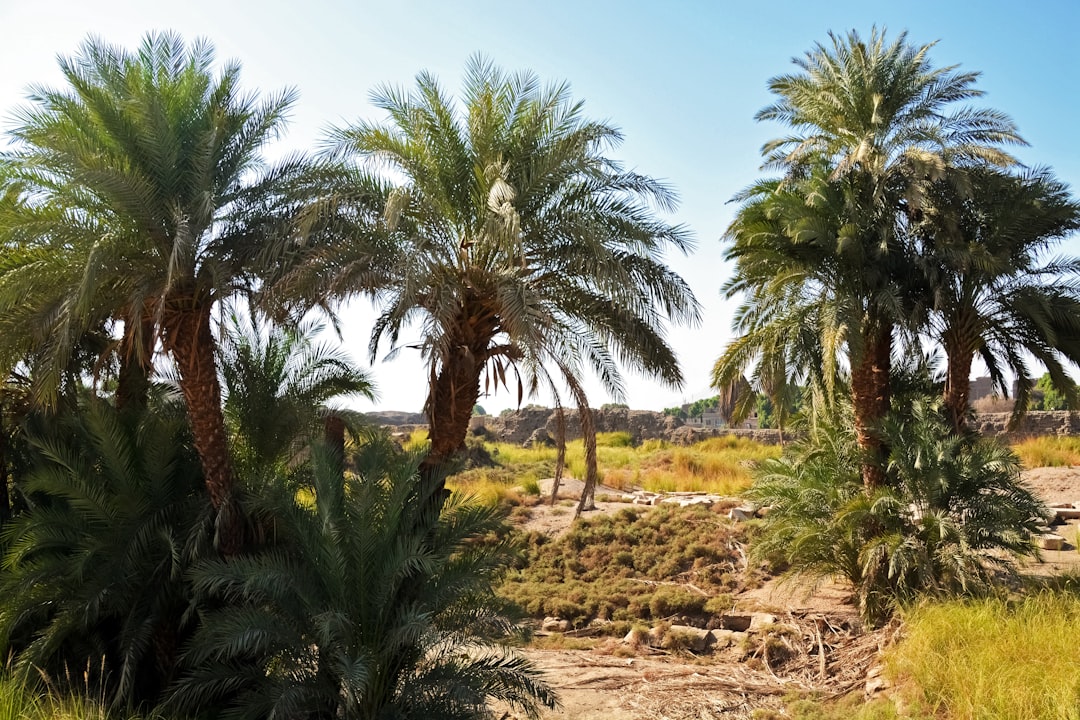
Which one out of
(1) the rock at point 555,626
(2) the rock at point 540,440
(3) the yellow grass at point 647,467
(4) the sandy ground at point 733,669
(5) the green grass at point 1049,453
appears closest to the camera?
(4) the sandy ground at point 733,669

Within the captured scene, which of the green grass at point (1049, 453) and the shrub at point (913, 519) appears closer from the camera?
the shrub at point (913, 519)

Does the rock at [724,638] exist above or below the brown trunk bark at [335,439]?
below

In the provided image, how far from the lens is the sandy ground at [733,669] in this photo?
10.2 m

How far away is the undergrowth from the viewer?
14.8m

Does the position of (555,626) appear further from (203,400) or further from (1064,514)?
(1064,514)

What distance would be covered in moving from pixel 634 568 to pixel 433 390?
8244 mm

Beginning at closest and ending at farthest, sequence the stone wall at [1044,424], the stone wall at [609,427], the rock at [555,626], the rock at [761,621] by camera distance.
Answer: the rock at [761,621], the rock at [555,626], the stone wall at [1044,424], the stone wall at [609,427]

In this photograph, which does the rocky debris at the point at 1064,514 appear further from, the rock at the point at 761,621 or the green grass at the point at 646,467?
the rock at the point at 761,621

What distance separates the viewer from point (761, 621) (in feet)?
42.9

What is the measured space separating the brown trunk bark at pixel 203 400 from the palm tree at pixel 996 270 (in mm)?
10587

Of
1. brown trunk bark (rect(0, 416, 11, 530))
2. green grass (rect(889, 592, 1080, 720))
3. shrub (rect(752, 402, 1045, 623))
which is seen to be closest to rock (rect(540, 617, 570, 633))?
shrub (rect(752, 402, 1045, 623))

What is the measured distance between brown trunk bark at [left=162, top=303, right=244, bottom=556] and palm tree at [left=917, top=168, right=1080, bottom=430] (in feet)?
34.7

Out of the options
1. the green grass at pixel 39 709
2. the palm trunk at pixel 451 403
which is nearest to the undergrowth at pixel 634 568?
the palm trunk at pixel 451 403

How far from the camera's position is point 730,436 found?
33438mm
